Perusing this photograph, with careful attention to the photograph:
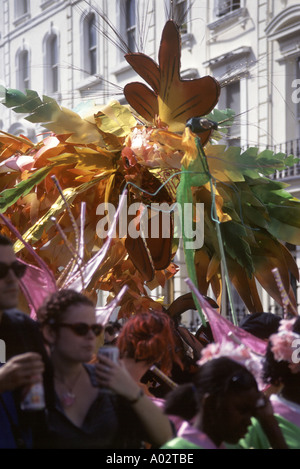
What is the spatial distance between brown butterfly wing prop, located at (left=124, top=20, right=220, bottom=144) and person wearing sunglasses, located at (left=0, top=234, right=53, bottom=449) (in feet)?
4.69

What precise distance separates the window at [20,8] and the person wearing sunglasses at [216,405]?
52.9ft

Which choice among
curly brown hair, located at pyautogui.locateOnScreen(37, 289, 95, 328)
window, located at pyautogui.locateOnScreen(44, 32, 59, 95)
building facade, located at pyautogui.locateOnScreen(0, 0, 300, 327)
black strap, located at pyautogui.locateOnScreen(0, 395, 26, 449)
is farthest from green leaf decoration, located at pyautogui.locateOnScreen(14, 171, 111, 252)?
window, located at pyautogui.locateOnScreen(44, 32, 59, 95)

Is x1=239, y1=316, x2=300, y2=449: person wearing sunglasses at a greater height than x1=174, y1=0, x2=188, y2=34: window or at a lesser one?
lesser

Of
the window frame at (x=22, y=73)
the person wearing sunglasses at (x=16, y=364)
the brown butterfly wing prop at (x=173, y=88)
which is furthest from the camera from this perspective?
the window frame at (x=22, y=73)

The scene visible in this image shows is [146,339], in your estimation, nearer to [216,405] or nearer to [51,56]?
[216,405]

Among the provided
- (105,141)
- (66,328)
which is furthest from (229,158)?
(66,328)

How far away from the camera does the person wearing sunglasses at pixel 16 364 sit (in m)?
1.77

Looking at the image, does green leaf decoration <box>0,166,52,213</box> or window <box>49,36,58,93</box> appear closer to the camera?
green leaf decoration <box>0,166,52,213</box>

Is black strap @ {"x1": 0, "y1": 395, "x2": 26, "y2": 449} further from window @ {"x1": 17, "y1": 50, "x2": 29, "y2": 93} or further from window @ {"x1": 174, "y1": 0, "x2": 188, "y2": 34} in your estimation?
window @ {"x1": 17, "y1": 50, "x2": 29, "y2": 93}

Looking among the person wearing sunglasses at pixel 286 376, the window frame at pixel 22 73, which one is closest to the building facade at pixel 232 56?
the window frame at pixel 22 73

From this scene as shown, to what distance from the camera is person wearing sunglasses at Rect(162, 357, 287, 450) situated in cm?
189

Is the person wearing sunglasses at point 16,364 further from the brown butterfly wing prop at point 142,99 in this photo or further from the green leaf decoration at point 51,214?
the brown butterfly wing prop at point 142,99

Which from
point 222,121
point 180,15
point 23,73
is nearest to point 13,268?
point 180,15

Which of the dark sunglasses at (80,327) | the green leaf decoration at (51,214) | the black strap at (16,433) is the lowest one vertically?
the black strap at (16,433)
